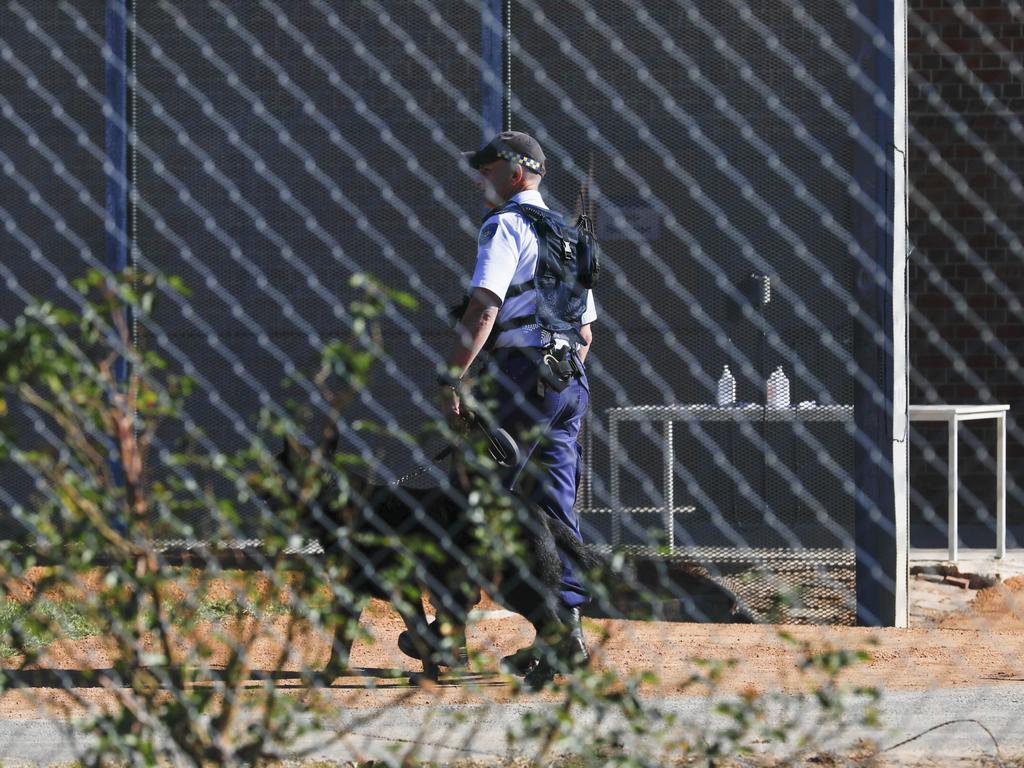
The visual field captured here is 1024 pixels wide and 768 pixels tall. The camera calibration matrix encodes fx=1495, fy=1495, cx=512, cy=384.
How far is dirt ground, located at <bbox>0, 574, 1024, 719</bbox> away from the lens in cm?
508

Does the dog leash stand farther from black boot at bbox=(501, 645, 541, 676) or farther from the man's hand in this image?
black boot at bbox=(501, 645, 541, 676)

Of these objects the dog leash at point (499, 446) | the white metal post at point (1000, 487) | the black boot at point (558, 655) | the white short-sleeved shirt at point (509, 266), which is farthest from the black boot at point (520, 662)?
the white metal post at point (1000, 487)

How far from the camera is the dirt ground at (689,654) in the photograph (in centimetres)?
508

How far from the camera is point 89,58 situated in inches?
317

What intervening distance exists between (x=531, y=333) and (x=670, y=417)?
239 centimetres

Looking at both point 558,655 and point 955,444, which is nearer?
point 558,655

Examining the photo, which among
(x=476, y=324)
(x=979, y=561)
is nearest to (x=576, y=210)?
(x=476, y=324)

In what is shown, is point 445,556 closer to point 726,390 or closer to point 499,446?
point 499,446

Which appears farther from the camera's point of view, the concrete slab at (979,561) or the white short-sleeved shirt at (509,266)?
the concrete slab at (979,561)

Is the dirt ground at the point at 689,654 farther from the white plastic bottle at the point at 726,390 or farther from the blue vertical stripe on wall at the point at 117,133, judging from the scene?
the blue vertical stripe on wall at the point at 117,133

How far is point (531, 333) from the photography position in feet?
17.2

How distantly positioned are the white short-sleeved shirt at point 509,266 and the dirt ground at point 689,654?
3.42 feet

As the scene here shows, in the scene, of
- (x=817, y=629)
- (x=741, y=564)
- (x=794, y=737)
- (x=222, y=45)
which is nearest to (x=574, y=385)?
(x=794, y=737)

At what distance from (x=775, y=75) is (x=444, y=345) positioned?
2.24 metres
